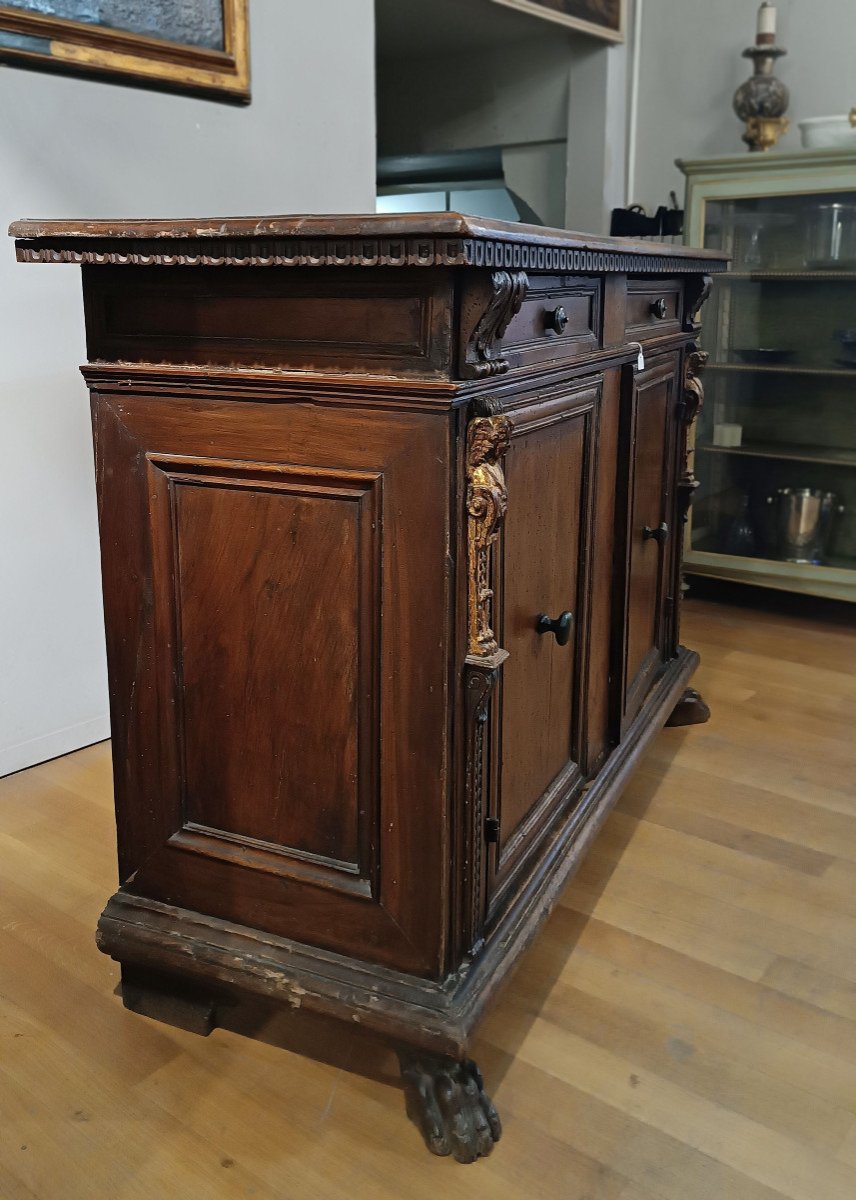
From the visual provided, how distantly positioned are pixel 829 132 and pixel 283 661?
2.88 metres

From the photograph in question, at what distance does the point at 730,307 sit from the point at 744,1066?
282cm

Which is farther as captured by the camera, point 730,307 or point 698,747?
point 730,307

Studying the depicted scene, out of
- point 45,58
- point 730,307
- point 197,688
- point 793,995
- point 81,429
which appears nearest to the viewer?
point 197,688

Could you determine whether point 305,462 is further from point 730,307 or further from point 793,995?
point 730,307

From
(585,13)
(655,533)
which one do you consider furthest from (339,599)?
(585,13)

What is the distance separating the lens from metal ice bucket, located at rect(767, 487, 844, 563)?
3559mm

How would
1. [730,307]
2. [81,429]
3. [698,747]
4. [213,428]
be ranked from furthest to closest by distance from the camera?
[730,307] → [698,747] → [81,429] → [213,428]

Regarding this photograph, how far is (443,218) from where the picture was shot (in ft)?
3.51

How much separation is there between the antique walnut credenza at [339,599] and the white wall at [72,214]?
91 centimetres

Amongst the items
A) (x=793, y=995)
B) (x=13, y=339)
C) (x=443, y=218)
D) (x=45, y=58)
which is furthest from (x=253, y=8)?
(x=793, y=995)

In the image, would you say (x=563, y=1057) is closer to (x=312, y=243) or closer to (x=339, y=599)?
(x=339, y=599)

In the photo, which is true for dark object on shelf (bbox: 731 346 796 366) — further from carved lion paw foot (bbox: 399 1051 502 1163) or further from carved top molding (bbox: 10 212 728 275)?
carved lion paw foot (bbox: 399 1051 502 1163)

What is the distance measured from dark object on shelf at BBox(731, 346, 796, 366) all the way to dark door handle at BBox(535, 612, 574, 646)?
2397 millimetres

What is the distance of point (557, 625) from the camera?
1.56 m
